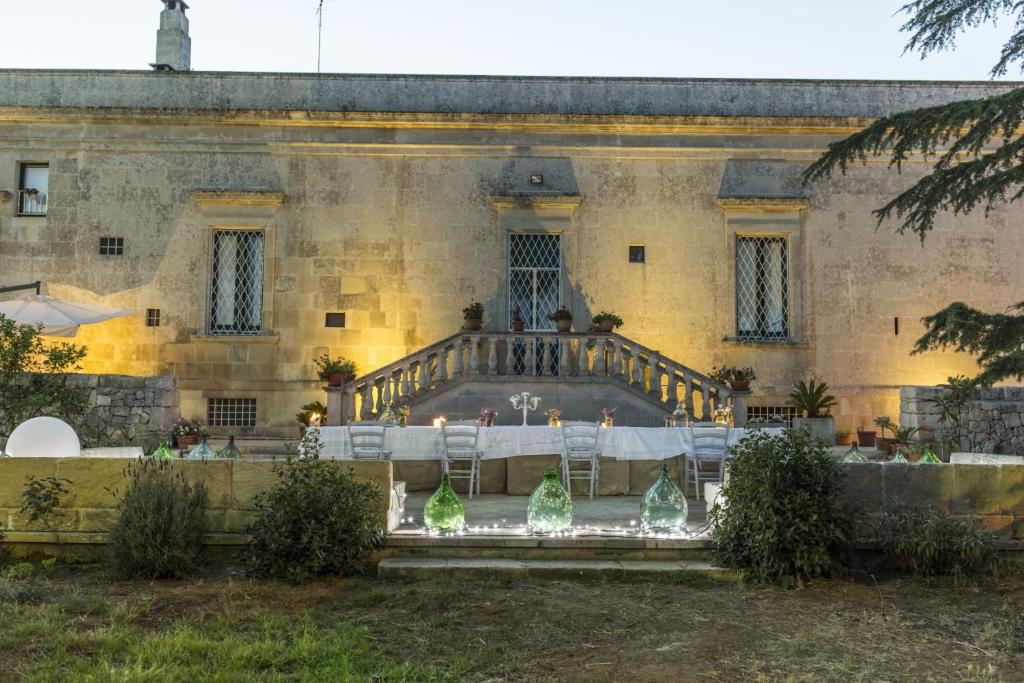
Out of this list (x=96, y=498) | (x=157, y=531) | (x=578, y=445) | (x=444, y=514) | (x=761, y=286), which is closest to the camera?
(x=157, y=531)

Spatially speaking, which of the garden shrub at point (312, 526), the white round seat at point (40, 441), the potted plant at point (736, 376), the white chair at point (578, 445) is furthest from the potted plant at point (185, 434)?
the potted plant at point (736, 376)

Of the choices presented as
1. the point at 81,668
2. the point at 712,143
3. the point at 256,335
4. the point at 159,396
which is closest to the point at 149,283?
the point at 256,335

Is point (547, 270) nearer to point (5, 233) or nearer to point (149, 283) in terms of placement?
point (149, 283)

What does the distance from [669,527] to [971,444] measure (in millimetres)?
8051

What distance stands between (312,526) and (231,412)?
418 inches

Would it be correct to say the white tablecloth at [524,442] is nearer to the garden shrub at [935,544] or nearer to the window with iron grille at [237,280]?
the garden shrub at [935,544]

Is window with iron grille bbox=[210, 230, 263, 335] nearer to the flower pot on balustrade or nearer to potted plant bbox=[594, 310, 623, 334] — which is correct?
potted plant bbox=[594, 310, 623, 334]

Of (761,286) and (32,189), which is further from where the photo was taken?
(761,286)

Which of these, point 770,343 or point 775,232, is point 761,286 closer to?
point 775,232

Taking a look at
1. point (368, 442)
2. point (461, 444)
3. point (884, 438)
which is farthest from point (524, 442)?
point (884, 438)

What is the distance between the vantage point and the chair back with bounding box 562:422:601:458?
30.5ft

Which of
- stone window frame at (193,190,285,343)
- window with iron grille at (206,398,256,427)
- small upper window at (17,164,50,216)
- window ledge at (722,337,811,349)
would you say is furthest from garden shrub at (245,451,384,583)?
small upper window at (17,164,50,216)

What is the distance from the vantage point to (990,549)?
21.0 feet

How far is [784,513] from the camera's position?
6.19m
